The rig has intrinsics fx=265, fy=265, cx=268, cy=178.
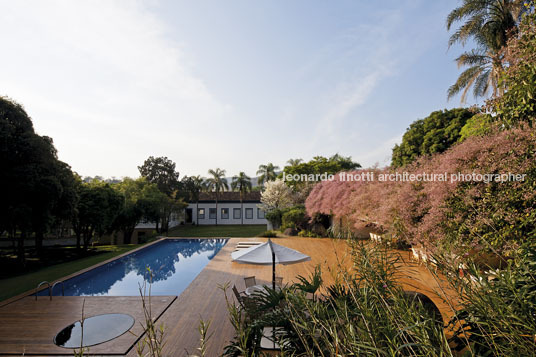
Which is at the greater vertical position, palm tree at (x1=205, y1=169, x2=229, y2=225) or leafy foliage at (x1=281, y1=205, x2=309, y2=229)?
palm tree at (x1=205, y1=169, x2=229, y2=225)

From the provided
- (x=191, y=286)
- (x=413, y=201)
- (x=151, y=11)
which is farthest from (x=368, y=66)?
(x=191, y=286)

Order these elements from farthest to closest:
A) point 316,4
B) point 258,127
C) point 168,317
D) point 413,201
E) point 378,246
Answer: point 258,127 → point 316,4 → point 413,201 → point 168,317 → point 378,246

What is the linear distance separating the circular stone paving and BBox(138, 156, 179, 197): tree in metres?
30.5

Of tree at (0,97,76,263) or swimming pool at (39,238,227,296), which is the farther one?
tree at (0,97,76,263)

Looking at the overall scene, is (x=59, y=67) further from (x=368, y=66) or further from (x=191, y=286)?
(x=368, y=66)

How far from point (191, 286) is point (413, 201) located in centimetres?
753

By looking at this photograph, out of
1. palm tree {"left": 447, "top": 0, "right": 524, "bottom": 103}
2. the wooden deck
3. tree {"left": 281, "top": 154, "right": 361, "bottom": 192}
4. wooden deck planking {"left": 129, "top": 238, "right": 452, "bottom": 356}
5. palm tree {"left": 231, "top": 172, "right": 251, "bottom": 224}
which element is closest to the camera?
wooden deck planking {"left": 129, "top": 238, "right": 452, "bottom": 356}

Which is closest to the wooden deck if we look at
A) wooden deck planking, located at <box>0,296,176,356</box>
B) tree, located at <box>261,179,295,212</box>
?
wooden deck planking, located at <box>0,296,176,356</box>

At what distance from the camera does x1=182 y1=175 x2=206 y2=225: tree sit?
36.4m

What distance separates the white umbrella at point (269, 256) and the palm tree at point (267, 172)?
3176cm

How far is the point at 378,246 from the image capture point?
11.0 ft

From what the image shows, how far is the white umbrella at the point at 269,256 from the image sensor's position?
5613mm

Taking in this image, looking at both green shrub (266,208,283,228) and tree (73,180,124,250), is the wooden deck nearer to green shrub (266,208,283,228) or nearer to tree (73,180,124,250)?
tree (73,180,124,250)

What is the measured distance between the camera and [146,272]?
1135cm
